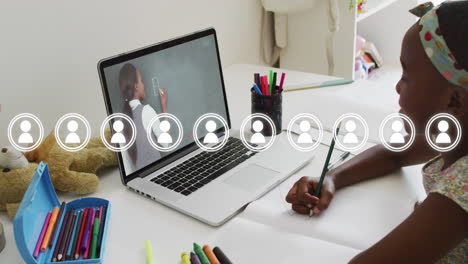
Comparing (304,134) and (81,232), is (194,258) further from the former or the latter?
(304,134)

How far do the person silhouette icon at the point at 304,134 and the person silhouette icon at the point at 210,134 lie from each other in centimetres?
19

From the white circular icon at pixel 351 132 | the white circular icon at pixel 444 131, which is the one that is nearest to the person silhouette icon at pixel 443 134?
the white circular icon at pixel 444 131

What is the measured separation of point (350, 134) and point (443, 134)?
367mm

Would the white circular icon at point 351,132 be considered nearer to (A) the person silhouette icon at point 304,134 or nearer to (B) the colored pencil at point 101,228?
(A) the person silhouette icon at point 304,134

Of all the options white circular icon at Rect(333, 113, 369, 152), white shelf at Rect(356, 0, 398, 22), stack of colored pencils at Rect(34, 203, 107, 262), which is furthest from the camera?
white shelf at Rect(356, 0, 398, 22)

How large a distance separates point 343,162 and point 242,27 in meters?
0.84

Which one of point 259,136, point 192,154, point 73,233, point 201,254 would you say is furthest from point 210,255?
point 259,136

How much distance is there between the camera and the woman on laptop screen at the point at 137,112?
2.85 feet

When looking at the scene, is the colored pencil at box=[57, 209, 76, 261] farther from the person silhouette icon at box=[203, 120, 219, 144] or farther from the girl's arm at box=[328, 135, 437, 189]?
the girl's arm at box=[328, 135, 437, 189]

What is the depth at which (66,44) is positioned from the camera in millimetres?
1048

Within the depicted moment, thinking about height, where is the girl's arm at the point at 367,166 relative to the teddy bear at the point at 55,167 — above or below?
below

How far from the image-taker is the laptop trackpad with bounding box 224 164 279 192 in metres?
0.88

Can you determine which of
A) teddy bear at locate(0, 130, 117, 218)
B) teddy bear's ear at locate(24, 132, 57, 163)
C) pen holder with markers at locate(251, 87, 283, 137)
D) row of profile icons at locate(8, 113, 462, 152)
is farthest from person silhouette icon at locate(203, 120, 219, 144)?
teddy bear's ear at locate(24, 132, 57, 163)

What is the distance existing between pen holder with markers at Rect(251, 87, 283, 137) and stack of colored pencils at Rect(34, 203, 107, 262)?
0.42m
